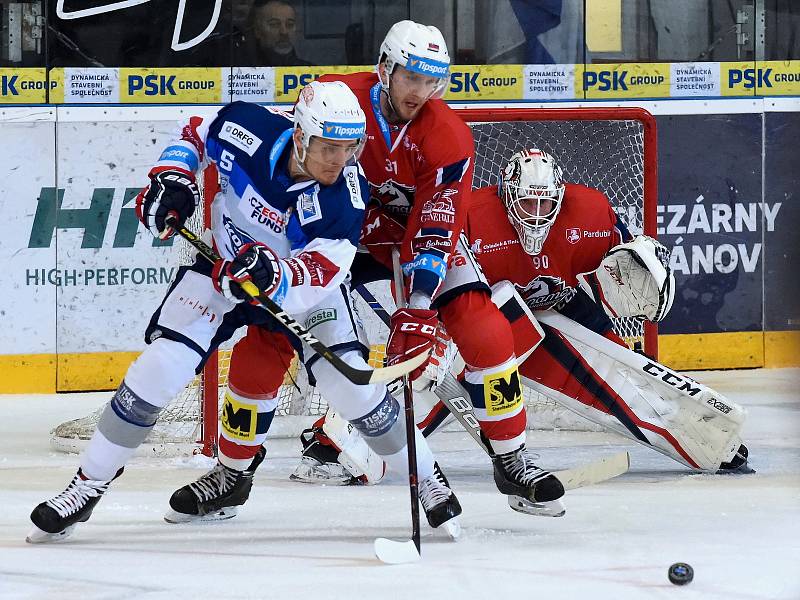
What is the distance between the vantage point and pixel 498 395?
3.40 meters

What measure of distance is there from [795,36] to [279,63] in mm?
2142

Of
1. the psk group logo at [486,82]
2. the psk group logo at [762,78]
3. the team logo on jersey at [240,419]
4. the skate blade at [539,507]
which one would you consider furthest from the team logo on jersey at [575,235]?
the psk group logo at [762,78]

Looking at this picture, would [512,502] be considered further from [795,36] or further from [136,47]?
[795,36]

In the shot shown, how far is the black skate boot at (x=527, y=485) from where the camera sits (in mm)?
3297

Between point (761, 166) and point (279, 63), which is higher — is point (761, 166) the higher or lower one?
the lower one

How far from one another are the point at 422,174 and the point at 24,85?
256 cm

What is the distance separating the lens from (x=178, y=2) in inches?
216

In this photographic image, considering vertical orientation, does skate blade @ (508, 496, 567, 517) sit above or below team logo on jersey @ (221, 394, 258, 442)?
below

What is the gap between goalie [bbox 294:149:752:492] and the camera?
13.0 ft

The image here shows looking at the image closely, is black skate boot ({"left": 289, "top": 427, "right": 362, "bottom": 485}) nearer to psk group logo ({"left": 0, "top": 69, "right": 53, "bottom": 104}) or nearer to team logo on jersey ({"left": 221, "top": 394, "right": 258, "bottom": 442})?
team logo on jersey ({"left": 221, "top": 394, "right": 258, "bottom": 442})

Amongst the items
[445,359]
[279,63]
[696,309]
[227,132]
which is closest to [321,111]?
[227,132]

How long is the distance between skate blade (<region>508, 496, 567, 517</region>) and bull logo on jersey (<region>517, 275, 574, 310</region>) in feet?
2.92

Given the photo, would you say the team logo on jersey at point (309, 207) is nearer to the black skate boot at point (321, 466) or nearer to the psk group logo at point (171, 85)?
the black skate boot at point (321, 466)

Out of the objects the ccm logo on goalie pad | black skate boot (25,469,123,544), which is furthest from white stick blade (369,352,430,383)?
the ccm logo on goalie pad
